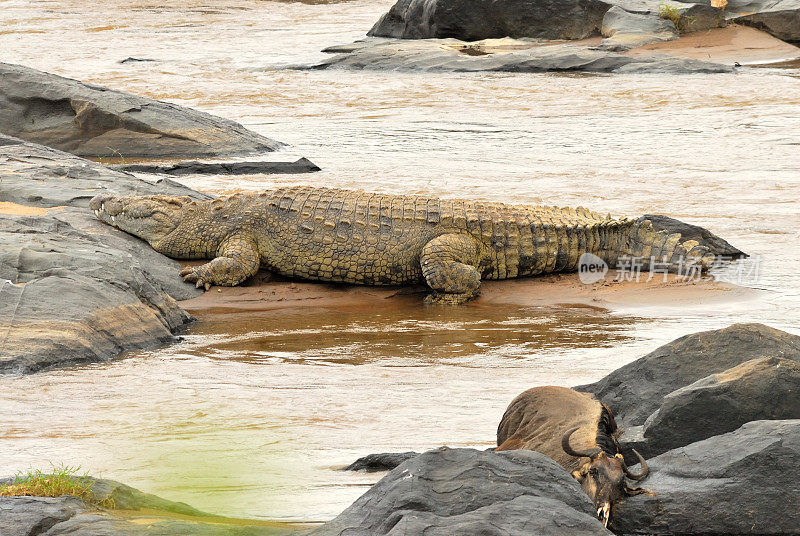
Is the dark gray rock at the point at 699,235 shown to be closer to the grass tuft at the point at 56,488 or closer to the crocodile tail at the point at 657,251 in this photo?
the crocodile tail at the point at 657,251

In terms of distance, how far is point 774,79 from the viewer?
20.9m

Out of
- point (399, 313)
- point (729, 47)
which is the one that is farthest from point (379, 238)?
point (729, 47)

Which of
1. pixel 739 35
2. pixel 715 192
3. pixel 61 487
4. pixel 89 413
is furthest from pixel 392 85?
pixel 61 487

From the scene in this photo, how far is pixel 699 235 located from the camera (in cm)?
924

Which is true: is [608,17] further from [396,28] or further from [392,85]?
[392,85]

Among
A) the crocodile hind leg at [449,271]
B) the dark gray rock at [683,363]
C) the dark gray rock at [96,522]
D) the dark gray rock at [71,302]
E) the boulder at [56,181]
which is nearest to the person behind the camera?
the dark gray rock at [96,522]

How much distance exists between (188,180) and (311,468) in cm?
872

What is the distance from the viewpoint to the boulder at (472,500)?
10.3ft

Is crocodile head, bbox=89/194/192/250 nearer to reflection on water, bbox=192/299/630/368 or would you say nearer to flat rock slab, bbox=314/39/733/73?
reflection on water, bbox=192/299/630/368

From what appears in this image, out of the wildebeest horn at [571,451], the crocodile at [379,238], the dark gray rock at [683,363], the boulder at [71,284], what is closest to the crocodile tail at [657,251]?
the crocodile at [379,238]

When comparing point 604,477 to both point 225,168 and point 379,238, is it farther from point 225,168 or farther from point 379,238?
point 225,168

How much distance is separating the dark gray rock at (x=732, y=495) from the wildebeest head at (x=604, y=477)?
0.04 metres

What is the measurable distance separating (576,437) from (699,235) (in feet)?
18.1

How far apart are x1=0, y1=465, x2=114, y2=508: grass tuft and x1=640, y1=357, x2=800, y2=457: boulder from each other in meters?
2.02
